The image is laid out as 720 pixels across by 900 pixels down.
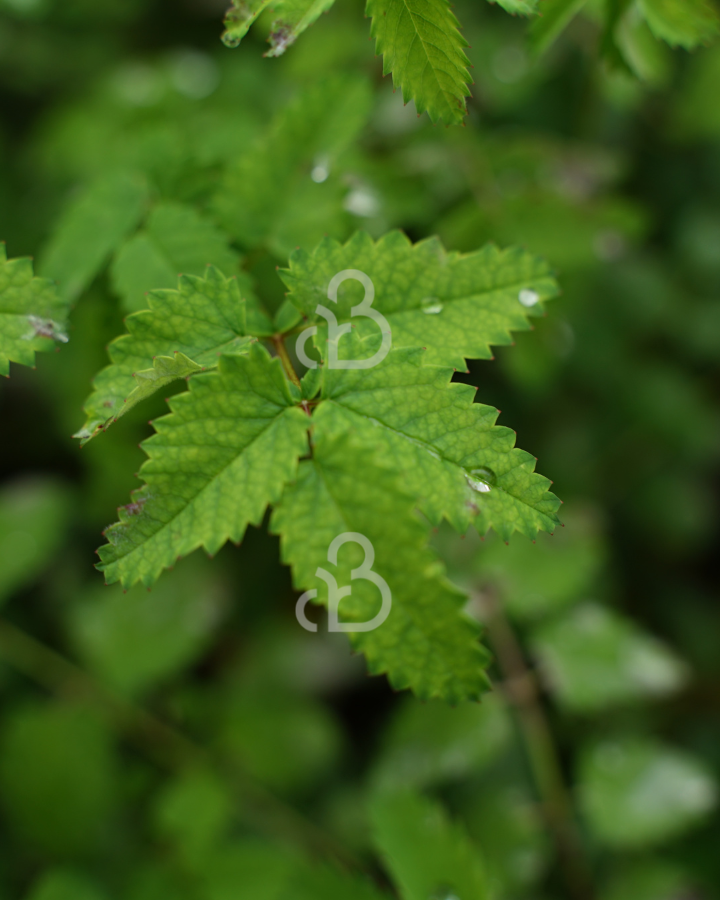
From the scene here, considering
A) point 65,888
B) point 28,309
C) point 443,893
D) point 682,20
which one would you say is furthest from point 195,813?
point 682,20

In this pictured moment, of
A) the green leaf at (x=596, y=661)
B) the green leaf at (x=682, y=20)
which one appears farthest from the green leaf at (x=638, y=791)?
the green leaf at (x=682, y=20)

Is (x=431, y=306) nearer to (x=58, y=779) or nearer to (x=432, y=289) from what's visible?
(x=432, y=289)

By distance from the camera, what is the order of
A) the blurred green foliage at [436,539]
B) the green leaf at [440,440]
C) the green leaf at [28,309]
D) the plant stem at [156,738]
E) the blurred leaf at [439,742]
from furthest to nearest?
1. the plant stem at [156,738]
2. the blurred leaf at [439,742]
3. the blurred green foliage at [436,539]
4. the green leaf at [28,309]
5. the green leaf at [440,440]

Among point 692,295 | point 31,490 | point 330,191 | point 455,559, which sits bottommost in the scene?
point 31,490

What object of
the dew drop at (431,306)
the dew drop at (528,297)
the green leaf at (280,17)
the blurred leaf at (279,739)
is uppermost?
the green leaf at (280,17)

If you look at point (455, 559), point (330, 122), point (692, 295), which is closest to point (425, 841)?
point (455, 559)

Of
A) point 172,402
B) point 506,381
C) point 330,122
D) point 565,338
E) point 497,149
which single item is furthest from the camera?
point 506,381

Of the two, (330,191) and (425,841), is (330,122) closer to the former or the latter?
(330,191)

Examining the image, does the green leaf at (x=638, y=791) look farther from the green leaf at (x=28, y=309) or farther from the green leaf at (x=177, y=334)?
the green leaf at (x=28, y=309)
